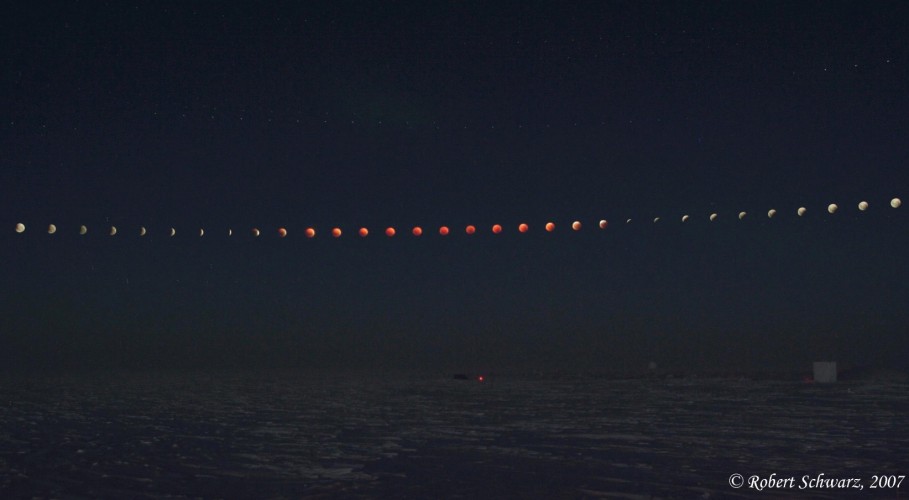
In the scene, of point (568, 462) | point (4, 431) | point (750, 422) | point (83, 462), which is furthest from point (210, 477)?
point (750, 422)

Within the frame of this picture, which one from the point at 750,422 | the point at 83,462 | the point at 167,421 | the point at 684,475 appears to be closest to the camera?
the point at 684,475

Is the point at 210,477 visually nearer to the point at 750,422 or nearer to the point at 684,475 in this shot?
the point at 684,475

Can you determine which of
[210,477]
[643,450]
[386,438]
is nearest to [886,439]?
[643,450]

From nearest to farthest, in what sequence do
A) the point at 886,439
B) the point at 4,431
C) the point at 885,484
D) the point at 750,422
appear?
the point at 885,484 < the point at 886,439 < the point at 4,431 < the point at 750,422

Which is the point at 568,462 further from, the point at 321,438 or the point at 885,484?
the point at 321,438

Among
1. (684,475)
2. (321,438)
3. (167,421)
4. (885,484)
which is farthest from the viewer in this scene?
(167,421)

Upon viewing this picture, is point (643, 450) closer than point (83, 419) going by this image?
Yes
